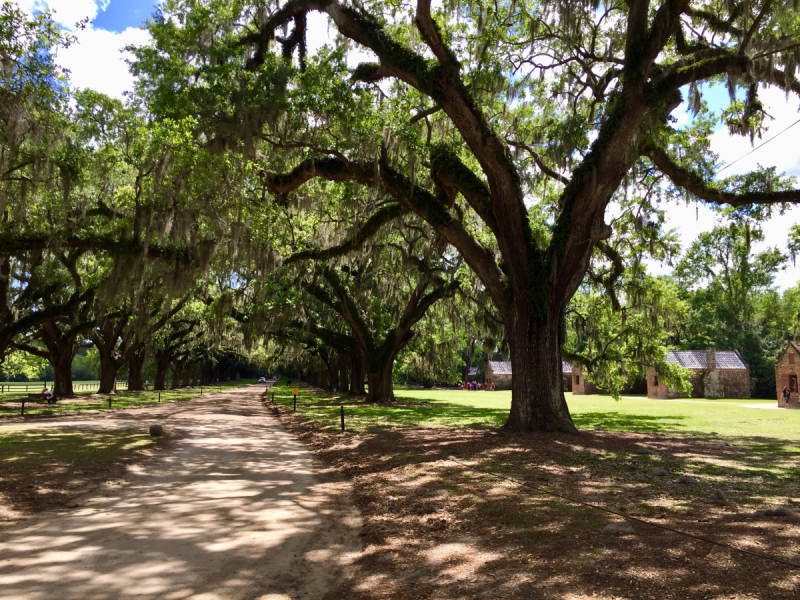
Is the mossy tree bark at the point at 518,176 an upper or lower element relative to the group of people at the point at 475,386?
upper

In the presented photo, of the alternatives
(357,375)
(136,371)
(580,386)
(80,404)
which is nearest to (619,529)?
(80,404)

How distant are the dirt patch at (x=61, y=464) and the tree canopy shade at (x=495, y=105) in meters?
6.33

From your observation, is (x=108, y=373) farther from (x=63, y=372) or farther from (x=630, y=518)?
(x=630, y=518)

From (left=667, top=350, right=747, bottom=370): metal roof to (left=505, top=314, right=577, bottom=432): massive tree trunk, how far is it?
41.6 metres

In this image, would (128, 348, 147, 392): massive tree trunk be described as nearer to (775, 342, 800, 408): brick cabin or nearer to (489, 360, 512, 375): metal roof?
(775, 342, 800, 408): brick cabin

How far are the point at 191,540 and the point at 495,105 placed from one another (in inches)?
480

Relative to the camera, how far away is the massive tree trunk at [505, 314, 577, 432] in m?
11.0

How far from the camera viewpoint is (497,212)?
11.5 m

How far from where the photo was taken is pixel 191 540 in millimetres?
5141

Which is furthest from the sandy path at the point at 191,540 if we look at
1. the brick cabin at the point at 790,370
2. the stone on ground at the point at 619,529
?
the brick cabin at the point at 790,370

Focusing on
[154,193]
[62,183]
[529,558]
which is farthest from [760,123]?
[62,183]

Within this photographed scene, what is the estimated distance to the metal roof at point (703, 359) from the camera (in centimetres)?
4784

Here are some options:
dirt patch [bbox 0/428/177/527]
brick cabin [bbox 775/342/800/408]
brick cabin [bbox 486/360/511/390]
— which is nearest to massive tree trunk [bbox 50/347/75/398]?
dirt patch [bbox 0/428/177/527]

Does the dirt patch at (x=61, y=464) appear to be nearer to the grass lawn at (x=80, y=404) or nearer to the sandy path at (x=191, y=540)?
the sandy path at (x=191, y=540)
